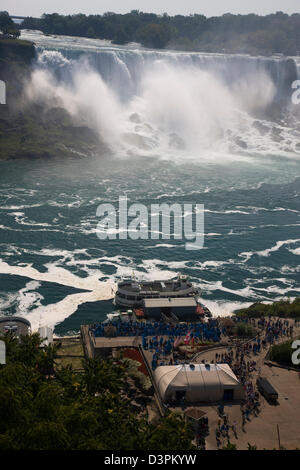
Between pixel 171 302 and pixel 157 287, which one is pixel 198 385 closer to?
pixel 171 302

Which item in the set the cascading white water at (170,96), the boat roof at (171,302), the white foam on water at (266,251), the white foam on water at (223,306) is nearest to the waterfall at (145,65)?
the cascading white water at (170,96)

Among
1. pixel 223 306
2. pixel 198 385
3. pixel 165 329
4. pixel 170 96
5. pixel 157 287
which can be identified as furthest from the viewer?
pixel 170 96

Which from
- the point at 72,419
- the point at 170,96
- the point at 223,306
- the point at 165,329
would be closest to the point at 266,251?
the point at 223,306

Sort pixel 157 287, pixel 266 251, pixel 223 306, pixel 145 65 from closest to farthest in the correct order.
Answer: pixel 157 287 < pixel 223 306 < pixel 266 251 < pixel 145 65

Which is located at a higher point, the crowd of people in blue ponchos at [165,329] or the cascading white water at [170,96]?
the cascading white water at [170,96]

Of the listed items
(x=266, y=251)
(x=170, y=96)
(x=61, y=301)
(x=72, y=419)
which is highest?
(x=170, y=96)

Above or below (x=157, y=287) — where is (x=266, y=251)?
below

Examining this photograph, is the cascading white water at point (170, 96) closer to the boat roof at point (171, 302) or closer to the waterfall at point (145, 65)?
the waterfall at point (145, 65)

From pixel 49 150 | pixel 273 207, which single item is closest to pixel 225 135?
pixel 49 150
